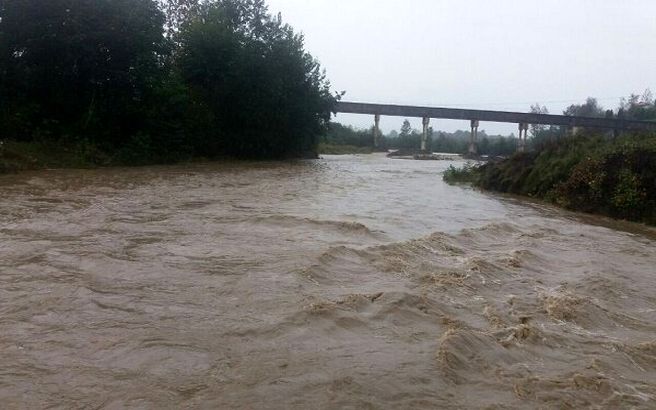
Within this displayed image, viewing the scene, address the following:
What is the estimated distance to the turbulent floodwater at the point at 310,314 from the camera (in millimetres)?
A: 3846

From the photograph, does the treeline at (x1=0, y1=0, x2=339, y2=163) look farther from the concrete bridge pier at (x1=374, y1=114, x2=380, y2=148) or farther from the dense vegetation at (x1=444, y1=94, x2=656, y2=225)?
the concrete bridge pier at (x1=374, y1=114, x2=380, y2=148)

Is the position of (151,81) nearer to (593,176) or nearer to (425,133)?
(593,176)

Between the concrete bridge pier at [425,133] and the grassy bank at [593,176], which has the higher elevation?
the concrete bridge pier at [425,133]

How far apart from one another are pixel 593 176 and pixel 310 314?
14051mm

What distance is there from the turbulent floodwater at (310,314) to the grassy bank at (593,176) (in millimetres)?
4895

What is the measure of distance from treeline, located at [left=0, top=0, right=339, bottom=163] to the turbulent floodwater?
14.0 meters

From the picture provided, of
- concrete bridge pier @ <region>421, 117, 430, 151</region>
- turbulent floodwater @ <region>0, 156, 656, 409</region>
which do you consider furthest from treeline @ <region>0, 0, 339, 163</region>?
concrete bridge pier @ <region>421, 117, 430, 151</region>

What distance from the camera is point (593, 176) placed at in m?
16.7

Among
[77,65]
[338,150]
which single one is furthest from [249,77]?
[338,150]

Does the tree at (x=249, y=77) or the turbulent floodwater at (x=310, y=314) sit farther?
the tree at (x=249, y=77)

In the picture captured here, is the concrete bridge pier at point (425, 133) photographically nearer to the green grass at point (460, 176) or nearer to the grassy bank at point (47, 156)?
the green grass at point (460, 176)

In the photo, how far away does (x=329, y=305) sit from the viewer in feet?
18.1

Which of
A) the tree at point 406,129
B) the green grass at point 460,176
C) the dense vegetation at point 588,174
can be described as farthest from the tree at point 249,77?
the tree at point 406,129

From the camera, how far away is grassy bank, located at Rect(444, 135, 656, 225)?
601 inches
